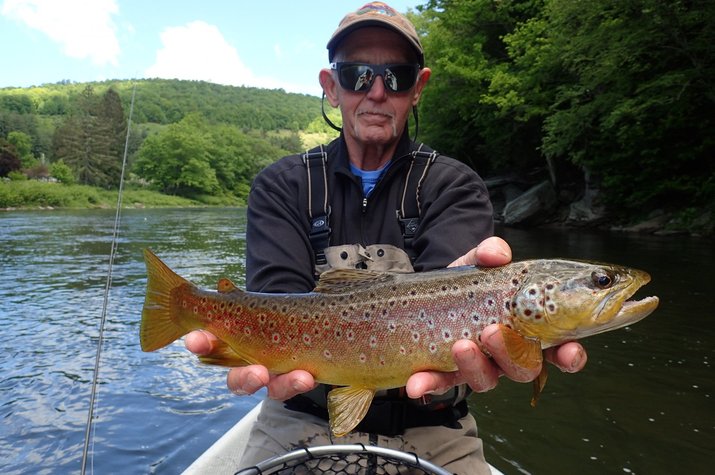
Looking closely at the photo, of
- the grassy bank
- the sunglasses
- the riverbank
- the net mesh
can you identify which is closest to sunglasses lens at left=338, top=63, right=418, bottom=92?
the sunglasses

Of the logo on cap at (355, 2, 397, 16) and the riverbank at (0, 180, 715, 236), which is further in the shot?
the riverbank at (0, 180, 715, 236)

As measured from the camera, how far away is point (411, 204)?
312 cm

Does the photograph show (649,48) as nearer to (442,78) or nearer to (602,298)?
(442,78)

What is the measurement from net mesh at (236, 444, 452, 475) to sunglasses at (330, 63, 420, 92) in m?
1.93

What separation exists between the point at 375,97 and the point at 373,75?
0.14m

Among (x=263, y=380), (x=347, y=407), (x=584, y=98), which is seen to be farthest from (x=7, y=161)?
(x=347, y=407)

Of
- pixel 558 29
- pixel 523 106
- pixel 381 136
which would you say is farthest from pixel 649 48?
pixel 381 136

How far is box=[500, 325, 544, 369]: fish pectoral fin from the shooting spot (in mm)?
2164

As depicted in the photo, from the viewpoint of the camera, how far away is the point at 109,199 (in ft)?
196

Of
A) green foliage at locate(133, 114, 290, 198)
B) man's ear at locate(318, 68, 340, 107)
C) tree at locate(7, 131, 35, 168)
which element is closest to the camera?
man's ear at locate(318, 68, 340, 107)

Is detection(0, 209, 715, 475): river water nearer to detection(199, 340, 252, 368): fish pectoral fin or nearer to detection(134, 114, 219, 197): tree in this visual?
detection(199, 340, 252, 368): fish pectoral fin

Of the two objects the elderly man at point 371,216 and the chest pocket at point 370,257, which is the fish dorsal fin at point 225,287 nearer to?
the elderly man at point 371,216

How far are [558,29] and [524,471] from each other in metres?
18.3

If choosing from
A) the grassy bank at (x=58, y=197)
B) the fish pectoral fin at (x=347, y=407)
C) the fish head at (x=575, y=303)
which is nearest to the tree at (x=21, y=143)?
the grassy bank at (x=58, y=197)
